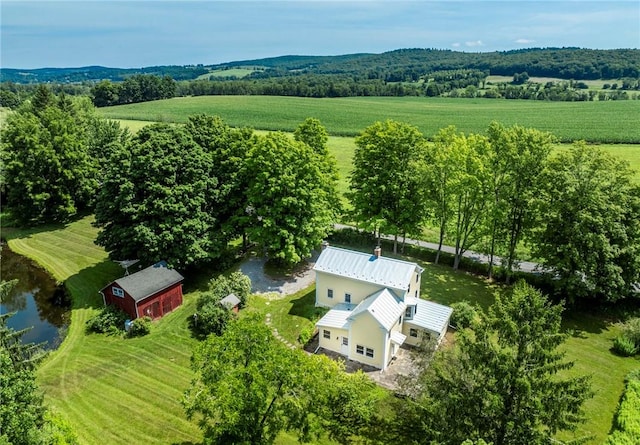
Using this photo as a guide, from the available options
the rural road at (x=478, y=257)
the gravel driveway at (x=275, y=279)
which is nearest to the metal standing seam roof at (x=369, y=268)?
the gravel driveway at (x=275, y=279)

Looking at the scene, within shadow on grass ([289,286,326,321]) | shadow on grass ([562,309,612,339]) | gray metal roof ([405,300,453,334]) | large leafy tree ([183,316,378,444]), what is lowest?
shadow on grass ([562,309,612,339])

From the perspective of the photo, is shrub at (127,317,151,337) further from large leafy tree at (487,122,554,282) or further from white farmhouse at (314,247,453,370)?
large leafy tree at (487,122,554,282)

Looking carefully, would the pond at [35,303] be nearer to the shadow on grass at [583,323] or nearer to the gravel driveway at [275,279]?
the gravel driveway at [275,279]

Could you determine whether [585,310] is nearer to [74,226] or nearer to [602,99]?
[74,226]

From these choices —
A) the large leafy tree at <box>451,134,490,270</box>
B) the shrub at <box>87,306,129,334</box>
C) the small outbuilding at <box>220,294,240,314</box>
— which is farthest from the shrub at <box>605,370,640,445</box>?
the shrub at <box>87,306,129,334</box>

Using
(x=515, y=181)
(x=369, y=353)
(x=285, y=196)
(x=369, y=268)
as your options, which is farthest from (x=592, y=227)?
(x=285, y=196)

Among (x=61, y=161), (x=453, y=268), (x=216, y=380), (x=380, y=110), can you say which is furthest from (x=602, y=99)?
(x=216, y=380)
